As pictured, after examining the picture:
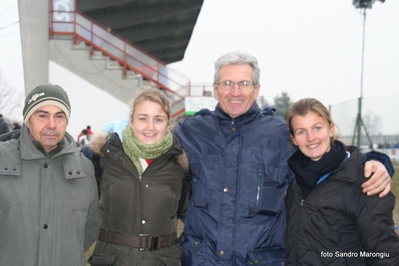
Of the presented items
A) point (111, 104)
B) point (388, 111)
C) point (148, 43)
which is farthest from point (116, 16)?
point (388, 111)

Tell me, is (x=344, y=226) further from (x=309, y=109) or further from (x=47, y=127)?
(x=47, y=127)

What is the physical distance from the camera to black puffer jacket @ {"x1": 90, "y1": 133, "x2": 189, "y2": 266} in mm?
2604

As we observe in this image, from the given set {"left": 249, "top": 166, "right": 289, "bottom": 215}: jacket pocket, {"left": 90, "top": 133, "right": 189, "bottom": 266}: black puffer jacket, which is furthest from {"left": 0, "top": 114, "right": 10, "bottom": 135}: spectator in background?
{"left": 249, "top": 166, "right": 289, "bottom": 215}: jacket pocket

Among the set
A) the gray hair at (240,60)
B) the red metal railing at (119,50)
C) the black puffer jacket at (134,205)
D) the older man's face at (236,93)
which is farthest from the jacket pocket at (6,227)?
the red metal railing at (119,50)

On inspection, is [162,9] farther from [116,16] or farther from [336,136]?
[336,136]

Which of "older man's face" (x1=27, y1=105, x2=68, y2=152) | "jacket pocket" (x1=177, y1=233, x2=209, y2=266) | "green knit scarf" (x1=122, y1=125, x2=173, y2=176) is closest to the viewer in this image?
"older man's face" (x1=27, y1=105, x2=68, y2=152)

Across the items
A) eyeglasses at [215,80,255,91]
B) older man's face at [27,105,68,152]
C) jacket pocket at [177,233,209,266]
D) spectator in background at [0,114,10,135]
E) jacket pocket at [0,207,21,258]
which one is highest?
eyeglasses at [215,80,255,91]

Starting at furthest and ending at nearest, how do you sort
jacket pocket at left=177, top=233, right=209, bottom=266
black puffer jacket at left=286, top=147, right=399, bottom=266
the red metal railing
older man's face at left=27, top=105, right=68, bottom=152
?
1. the red metal railing
2. jacket pocket at left=177, top=233, right=209, bottom=266
3. older man's face at left=27, top=105, right=68, bottom=152
4. black puffer jacket at left=286, top=147, right=399, bottom=266

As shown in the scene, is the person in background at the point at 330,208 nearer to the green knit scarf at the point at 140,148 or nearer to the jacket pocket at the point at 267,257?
the jacket pocket at the point at 267,257

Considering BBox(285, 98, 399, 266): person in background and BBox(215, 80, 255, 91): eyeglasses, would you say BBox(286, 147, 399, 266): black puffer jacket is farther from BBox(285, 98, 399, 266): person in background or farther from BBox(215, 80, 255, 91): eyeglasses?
BBox(215, 80, 255, 91): eyeglasses

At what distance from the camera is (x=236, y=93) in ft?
9.16

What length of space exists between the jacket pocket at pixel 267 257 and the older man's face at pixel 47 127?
1446 mm

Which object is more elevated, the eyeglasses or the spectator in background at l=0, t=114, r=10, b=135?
the eyeglasses

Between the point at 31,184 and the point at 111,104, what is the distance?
12.8m
